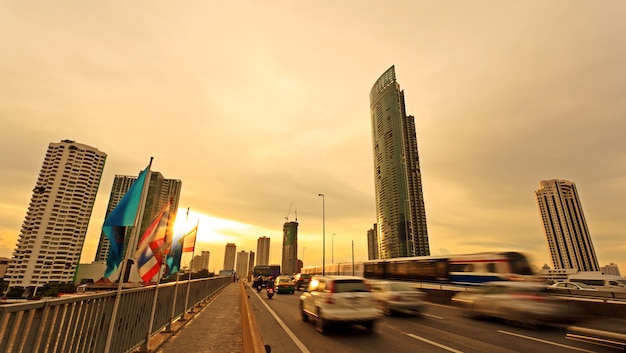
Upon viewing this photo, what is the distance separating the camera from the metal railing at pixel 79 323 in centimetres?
277

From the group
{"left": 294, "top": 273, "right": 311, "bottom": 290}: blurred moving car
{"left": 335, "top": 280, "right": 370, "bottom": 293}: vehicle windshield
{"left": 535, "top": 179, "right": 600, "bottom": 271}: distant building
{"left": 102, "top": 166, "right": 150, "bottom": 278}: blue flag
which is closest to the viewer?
{"left": 102, "top": 166, "right": 150, "bottom": 278}: blue flag

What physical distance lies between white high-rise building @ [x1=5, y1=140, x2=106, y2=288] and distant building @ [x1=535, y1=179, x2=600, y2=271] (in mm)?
167884

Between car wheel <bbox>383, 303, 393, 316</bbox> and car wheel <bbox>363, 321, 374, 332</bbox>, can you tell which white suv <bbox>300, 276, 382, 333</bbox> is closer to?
car wheel <bbox>363, 321, 374, 332</bbox>

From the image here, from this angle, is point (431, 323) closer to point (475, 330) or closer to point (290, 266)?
point (475, 330)

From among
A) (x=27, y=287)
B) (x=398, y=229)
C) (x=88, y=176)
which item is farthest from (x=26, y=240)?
(x=398, y=229)

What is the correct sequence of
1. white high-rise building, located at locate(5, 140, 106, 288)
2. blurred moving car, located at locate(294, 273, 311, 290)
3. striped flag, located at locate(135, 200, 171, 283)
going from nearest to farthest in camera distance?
striped flag, located at locate(135, 200, 171, 283) < blurred moving car, located at locate(294, 273, 311, 290) < white high-rise building, located at locate(5, 140, 106, 288)

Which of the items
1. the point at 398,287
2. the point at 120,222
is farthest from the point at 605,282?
the point at 120,222

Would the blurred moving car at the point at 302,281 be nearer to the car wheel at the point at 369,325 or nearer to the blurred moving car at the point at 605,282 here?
the car wheel at the point at 369,325

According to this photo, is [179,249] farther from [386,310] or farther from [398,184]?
[398,184]

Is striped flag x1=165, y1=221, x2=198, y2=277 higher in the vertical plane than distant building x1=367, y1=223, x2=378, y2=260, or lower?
lower

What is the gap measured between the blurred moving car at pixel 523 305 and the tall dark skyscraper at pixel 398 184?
10036cm

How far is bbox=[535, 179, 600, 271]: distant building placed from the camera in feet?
356

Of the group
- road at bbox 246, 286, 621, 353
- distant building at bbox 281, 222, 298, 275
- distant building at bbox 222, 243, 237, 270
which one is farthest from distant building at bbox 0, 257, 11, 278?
road at bbox 246, 286, 621, 353

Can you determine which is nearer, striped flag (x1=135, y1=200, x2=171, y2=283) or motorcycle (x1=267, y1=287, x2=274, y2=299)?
striped flag (x1=135, y1=200, x2=171, y2=283)
